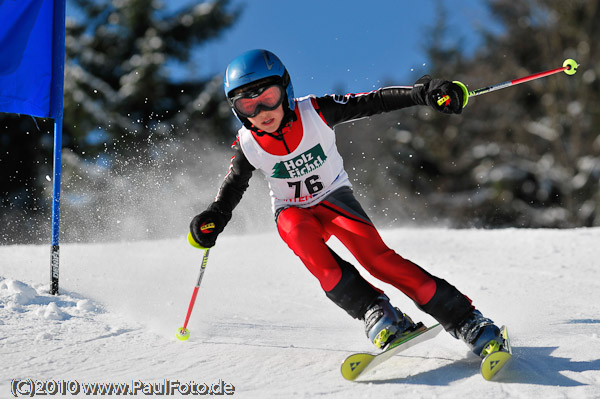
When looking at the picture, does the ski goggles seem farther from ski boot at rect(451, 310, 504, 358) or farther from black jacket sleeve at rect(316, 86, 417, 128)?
ski boot at rect(451, 310, 504, 358)

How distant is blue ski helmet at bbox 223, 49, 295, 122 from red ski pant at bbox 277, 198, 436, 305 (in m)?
0.61

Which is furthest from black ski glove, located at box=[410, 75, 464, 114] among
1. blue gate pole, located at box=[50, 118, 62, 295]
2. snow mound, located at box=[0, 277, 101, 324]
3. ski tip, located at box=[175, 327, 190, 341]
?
blue gate pole, located at box=[50, 118, 62, 295]

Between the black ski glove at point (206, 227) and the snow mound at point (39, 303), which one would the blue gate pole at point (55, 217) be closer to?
the snow mound at point (39, 303)

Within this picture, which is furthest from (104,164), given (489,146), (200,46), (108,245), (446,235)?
(489,146)

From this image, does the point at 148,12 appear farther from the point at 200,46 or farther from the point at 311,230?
the point at 311,230

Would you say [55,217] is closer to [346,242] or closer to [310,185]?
[310,185]

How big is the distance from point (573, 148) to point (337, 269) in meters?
18.2

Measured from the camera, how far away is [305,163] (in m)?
3.00

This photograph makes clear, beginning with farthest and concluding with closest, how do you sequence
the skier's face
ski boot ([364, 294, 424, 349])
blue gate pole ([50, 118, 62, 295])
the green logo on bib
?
blue gate pole ([50, 118, 62, 295]) < the green logo on bib < the skier's face < ski boot ([364, 294, 424, 349])

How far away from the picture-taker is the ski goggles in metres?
2.83

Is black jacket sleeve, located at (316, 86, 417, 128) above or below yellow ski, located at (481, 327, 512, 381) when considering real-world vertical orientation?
above

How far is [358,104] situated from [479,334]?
1.39m

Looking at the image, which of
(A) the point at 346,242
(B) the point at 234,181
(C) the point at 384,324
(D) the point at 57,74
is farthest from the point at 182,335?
(D) the point at 57,74

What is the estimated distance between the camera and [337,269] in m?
2.75
